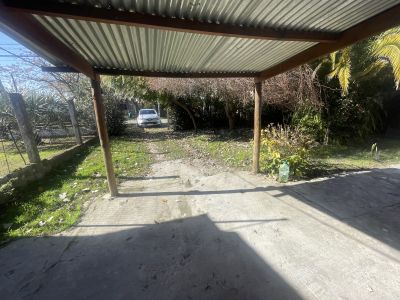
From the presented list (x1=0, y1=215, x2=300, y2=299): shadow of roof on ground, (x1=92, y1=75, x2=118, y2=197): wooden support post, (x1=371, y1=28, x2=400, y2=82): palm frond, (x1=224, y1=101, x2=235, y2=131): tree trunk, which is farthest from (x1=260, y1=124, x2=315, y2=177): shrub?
(x1=224, y1=101, x2=235, y2=131): tree trunk

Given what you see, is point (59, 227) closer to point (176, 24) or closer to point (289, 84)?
point (176, 24)

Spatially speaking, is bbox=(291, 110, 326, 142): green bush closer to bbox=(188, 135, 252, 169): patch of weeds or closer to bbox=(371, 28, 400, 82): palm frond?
bbox=(188, 135, 252, 169): patch of weeds

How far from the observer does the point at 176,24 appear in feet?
7.98

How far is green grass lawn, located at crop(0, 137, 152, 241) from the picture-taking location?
3779mm

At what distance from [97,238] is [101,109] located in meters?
2.41

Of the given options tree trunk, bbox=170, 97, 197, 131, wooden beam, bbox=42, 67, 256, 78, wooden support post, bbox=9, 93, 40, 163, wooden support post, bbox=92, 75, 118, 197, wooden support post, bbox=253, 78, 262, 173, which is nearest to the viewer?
wooden support post, bbox=92, 75, 118, 197

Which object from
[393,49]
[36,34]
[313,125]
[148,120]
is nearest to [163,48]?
[36,34]

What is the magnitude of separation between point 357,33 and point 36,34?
149 inches

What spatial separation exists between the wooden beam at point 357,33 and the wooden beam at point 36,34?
11.9ft

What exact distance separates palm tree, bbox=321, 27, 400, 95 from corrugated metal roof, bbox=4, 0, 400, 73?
3301mm

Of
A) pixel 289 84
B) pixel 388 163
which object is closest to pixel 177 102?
pixel 289 84

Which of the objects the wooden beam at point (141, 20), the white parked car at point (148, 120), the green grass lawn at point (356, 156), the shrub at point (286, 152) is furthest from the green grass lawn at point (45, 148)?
the green grass lawn at point (356, 156)

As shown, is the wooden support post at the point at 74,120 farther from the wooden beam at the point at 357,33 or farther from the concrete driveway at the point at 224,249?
the wooden beam at the point at 357,33

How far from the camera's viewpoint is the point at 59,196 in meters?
4.84
